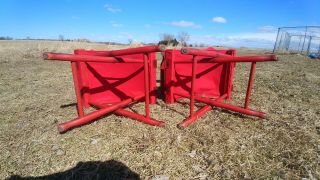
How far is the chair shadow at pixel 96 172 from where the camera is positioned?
2316 mm

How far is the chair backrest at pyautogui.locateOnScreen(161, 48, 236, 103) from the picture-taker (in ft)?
13.9

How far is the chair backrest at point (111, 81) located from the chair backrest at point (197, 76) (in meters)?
0.30

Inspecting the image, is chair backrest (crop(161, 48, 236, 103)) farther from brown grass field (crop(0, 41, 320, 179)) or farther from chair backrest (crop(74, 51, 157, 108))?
brown grass field (crop(0, 41, 320, 179))

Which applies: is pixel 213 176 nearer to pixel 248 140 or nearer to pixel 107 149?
pixel 248 140

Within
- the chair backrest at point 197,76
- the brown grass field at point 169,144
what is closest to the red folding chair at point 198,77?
the chair backrest at point 197,76

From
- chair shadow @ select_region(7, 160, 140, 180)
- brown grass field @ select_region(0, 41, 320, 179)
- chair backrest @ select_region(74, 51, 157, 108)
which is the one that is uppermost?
chair backrest @ select_region(74, 51, 157, 108)

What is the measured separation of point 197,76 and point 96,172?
9.25 ft

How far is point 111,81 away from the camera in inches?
166

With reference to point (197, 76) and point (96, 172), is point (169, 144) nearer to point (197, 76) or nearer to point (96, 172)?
point (96, 172)

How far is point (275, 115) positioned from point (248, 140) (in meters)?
1.15

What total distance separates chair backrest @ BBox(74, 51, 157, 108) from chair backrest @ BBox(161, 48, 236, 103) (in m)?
0.30

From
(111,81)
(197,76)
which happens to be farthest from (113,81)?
(197,76)

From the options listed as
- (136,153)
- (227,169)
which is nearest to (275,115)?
(227,169)

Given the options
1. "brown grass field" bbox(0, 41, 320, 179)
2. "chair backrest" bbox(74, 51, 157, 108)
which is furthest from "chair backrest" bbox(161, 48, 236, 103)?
"brown grass field" bbox(0, 41, 320, 179)
